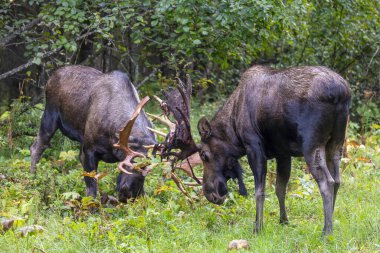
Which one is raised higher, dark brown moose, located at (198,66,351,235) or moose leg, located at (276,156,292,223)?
dark brown moose, located at (198,66,351,235)

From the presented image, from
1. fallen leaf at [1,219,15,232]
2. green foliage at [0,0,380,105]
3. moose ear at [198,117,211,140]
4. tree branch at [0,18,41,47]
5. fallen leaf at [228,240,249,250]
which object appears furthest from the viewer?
tree branch at [0,18,41,47]

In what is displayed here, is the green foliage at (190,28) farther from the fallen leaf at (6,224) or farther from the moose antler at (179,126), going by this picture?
the fallen leaf at (6,224)

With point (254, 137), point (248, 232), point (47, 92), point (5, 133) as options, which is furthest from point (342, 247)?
point (5, 133)

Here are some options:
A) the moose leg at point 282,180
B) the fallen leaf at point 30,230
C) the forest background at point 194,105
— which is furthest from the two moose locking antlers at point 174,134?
the fallen leaf at point 30,230

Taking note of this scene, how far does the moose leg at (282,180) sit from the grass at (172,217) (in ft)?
0.44

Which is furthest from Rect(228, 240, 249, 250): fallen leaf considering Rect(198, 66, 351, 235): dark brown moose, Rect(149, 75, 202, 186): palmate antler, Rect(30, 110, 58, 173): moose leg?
Rect(30, 110, 58, 173): moose leg

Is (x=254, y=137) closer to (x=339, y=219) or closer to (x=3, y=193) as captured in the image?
(x=339, y=219)

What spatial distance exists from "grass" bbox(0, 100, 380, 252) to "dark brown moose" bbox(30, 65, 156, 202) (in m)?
0.33

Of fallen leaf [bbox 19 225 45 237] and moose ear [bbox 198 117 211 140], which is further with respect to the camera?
→ moose ear [bbox 198 117 211 140]

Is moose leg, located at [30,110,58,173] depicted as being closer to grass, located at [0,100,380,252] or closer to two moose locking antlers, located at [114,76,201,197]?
grass, located at [0,100,380,252]

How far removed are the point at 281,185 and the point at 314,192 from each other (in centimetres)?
140

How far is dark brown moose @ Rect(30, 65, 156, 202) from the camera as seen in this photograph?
7867 mm

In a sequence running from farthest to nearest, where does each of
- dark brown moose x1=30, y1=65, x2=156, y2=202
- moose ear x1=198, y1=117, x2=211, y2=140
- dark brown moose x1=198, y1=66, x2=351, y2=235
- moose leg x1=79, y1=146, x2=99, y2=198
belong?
1. moose leg x1=79, y1=146, x2=99, y2=198
2. dark brown moose x1=30, y1=65, x2=156, y2=202
3. moose ear x1=198, y1=117, x2=211, y2=140
4. dark brown moose x1=198, y1=66, x2=351, y2=235

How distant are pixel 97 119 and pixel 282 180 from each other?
2.62 metres
